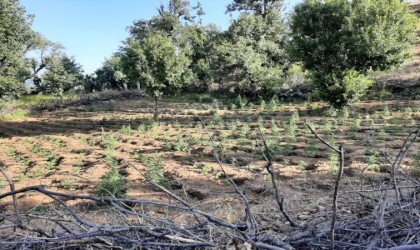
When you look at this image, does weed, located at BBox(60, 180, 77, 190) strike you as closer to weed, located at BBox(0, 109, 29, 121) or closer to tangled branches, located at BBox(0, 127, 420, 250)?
tangled branches, located at BBox(0, 127, 420, 250)

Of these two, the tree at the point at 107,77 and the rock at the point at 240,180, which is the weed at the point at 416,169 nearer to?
the rock at the point at 240,180

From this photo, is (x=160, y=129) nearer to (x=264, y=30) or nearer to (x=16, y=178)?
(x=16, y=178)

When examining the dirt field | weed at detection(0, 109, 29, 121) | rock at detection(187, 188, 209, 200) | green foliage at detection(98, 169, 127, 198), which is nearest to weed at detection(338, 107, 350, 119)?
the dirt field

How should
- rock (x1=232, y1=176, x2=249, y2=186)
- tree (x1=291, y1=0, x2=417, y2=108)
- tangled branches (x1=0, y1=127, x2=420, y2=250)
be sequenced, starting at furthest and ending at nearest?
tree (x1=291, y1=0, x2=417, y2=108)
rock (x1=232, y1=176, x2=249, y2=186)
tangled branches (x1=0, y1=127, x2=420, y2=250)

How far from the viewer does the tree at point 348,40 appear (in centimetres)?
1182

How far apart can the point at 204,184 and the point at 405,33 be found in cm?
1017

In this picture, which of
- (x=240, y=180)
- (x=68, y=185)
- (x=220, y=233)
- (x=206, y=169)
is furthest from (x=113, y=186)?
(x=220, y=233)

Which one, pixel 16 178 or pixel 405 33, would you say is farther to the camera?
pixel 405 33

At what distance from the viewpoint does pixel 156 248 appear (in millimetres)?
1247

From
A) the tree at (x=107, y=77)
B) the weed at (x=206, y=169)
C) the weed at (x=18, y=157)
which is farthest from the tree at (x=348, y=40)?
the tree at (x=107, y=77)

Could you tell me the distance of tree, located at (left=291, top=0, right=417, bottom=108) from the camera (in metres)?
11.8

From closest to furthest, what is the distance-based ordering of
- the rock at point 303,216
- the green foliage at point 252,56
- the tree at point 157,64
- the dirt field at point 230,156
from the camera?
the rock at point 303,216 → the dirt field at point 230,156 → the tree at point 157,64 → the green foliage at point 252,56

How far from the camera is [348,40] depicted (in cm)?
1212

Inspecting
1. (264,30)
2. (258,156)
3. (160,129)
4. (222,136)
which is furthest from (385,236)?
(264,30)
